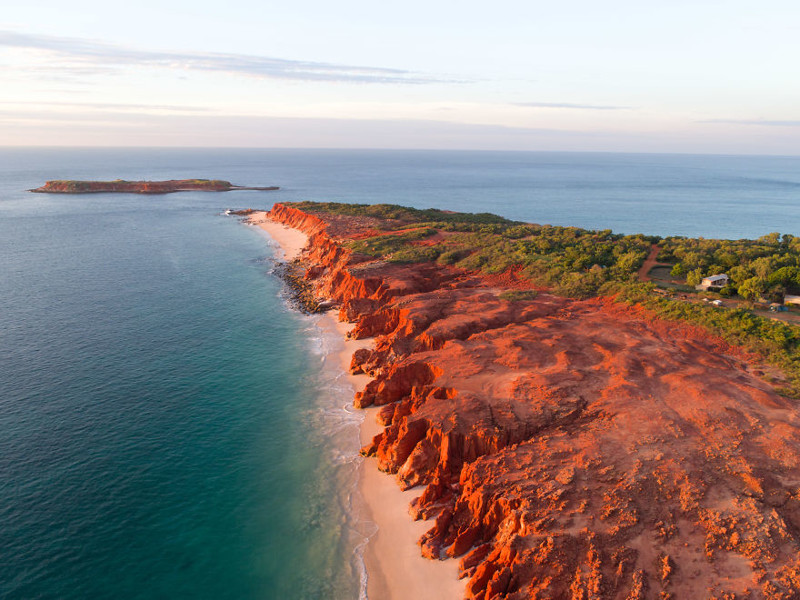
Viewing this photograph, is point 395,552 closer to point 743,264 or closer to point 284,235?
point 743,264

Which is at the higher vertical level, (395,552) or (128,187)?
(128,187)

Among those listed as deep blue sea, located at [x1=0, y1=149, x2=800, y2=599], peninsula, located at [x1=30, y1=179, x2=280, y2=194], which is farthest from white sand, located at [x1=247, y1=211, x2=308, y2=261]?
peninsula, located at [x1=30, y1=179, x2=280, y2=194]

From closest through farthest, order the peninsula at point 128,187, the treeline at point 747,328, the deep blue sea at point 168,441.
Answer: the deep blue sea at point 168,441 < the treeline at point 747,328 < the peninsula at point 128,187

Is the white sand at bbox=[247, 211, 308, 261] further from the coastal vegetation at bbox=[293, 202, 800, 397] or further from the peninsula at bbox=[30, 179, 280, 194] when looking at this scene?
the peninsula at bbox=[30, 179, 280, 194]

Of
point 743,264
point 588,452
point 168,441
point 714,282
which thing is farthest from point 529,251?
point 168,441

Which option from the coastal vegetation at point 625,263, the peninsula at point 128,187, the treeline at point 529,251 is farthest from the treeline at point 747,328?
the peninsula at point 128,187

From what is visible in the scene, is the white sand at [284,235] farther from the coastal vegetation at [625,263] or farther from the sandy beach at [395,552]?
the sandy beach at [395,552]

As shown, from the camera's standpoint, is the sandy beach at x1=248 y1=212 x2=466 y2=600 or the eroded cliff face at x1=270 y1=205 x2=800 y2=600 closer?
the eroded cliff face at x1=270 y1=205 x2=800 y2=600
